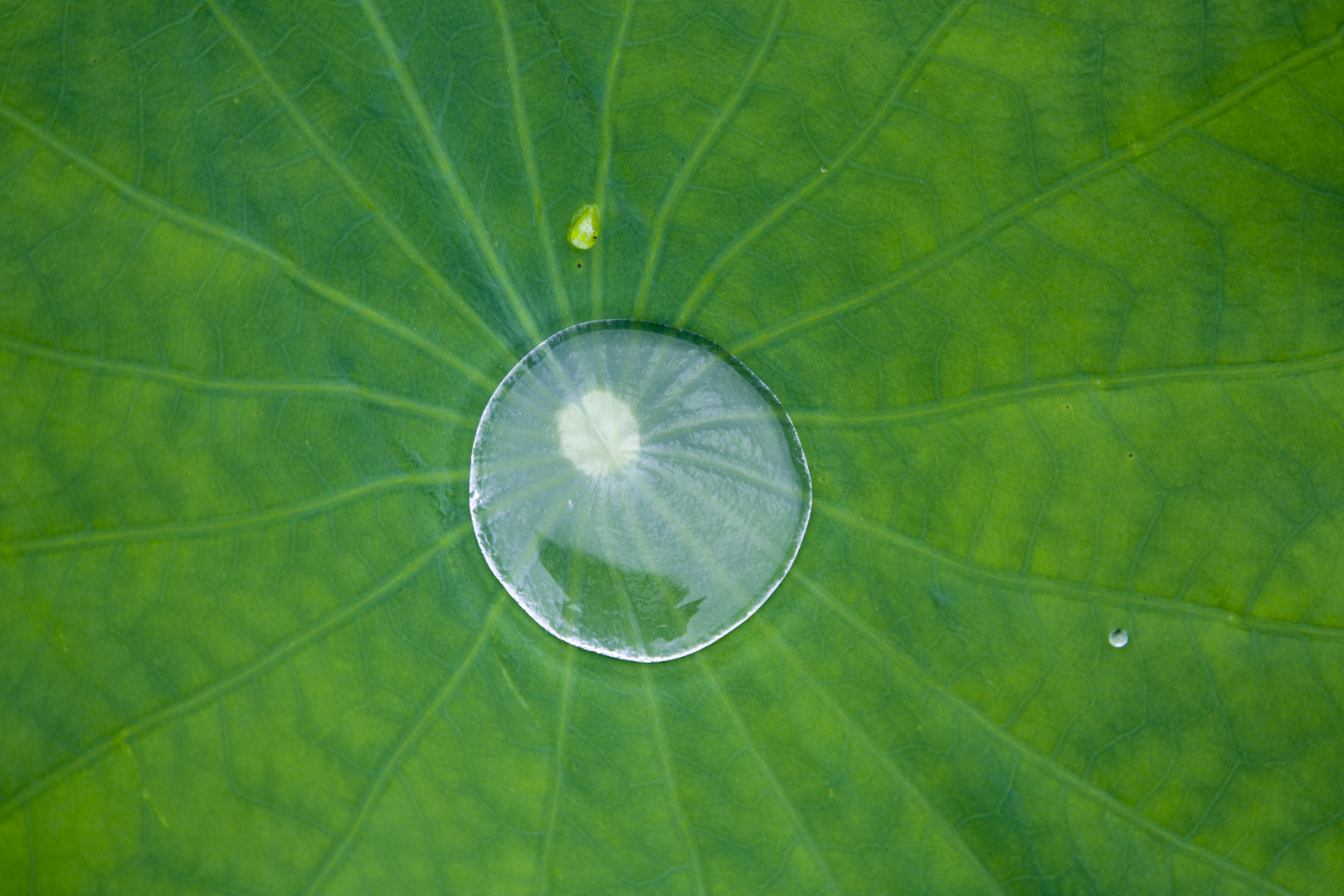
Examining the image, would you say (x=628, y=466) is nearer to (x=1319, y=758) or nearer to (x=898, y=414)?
(x=898, y=414)

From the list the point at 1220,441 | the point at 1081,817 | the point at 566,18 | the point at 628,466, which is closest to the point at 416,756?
the point at 628,466

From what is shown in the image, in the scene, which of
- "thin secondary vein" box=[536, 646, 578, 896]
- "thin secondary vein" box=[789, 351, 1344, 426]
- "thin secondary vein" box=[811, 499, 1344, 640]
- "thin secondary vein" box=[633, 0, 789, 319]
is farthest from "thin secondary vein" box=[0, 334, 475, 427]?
"thin secondary vein" box=[811, 499, 1344, 640]

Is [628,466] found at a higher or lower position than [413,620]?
higher

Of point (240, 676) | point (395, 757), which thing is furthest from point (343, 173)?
point (395, 757)

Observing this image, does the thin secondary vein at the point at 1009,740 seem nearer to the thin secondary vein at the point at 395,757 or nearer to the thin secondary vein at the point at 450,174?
the thin secondary vein at the point at 395,757

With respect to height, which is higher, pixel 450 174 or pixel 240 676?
pixel 450 174

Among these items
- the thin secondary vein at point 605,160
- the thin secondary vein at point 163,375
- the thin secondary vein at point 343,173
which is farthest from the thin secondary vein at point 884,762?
the thin secondary vein at point 163,375

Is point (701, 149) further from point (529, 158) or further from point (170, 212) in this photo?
point (170, 212)
